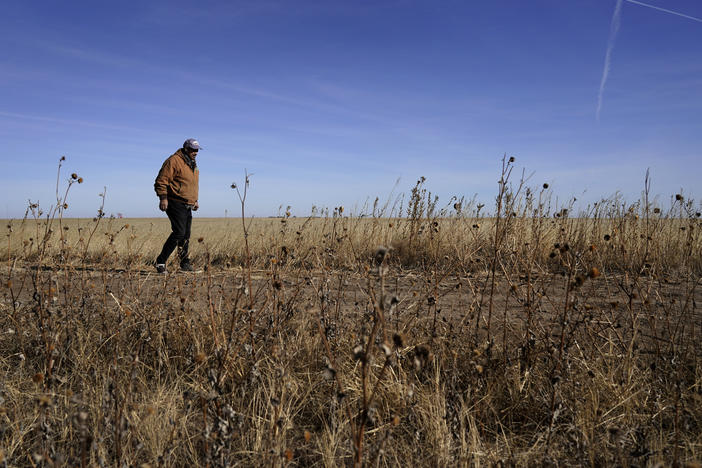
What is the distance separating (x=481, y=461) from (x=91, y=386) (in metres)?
1.96

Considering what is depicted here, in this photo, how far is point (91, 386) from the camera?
7.12 feet

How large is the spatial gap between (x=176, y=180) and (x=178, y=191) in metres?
0.17

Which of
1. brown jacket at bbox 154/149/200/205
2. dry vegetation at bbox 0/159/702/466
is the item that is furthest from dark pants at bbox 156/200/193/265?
dry vegetation at bbox 0/159/702/466

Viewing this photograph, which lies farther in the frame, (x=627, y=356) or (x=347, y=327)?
(x=347, y=327)

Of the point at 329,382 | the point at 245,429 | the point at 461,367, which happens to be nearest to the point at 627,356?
the point at 461,367

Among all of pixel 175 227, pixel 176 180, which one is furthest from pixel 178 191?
pixel 175 227

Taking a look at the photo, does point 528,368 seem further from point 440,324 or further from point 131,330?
point 131,330

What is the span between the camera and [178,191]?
20.2ft

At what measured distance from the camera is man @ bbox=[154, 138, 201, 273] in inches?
238

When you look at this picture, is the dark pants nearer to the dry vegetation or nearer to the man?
the man

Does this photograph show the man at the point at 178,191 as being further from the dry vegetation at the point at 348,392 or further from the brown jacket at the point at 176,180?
the dry vegetation at the point at 348,392

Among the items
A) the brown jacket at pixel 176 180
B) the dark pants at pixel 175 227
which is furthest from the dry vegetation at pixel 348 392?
the brown jacket at pixel 176 180

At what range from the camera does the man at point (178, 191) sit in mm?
6039

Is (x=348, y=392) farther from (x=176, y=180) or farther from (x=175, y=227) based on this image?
(x=176, y=180)
